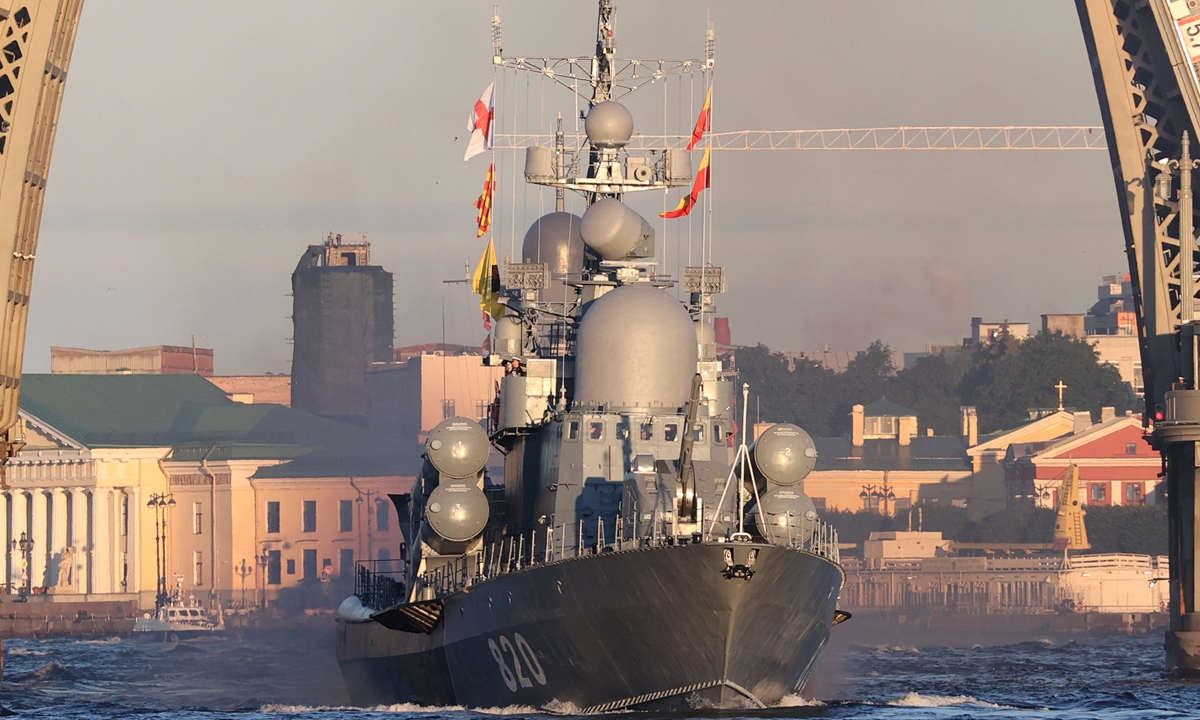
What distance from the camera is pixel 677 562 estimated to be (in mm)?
39250

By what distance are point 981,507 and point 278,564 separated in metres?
40.8

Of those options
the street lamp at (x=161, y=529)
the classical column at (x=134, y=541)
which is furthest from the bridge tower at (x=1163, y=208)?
the classical column at (x=134, y=541)

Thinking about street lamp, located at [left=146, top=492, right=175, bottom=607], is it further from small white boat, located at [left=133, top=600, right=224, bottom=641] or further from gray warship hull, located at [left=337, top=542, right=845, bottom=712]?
gray warship hull, located at [left=337, top=542, right=845, bottom=712]

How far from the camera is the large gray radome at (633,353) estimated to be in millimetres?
44094

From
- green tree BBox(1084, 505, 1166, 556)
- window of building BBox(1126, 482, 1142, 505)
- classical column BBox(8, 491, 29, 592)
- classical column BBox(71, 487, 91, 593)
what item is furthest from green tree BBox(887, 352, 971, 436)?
classical column BBox(8, 491, 29, 592)

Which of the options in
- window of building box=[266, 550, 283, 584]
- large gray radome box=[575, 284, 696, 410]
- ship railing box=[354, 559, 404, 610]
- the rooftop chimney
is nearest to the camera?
large gray radome box=[575, 284, 696, 410]

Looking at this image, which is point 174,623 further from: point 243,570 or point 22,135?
point 22,135

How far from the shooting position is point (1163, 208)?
57.2m

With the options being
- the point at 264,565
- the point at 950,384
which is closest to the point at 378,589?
the point at 264,565

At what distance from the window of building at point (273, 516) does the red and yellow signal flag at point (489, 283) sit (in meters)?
66.7

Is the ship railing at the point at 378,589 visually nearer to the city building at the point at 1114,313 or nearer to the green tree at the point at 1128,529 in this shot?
the green tree at the point at 1128,529

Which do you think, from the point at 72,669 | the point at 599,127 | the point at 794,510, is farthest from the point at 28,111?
the point at 72,669

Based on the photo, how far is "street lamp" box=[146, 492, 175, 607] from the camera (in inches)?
4370

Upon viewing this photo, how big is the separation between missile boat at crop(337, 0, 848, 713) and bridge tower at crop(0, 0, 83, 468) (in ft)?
33.2
